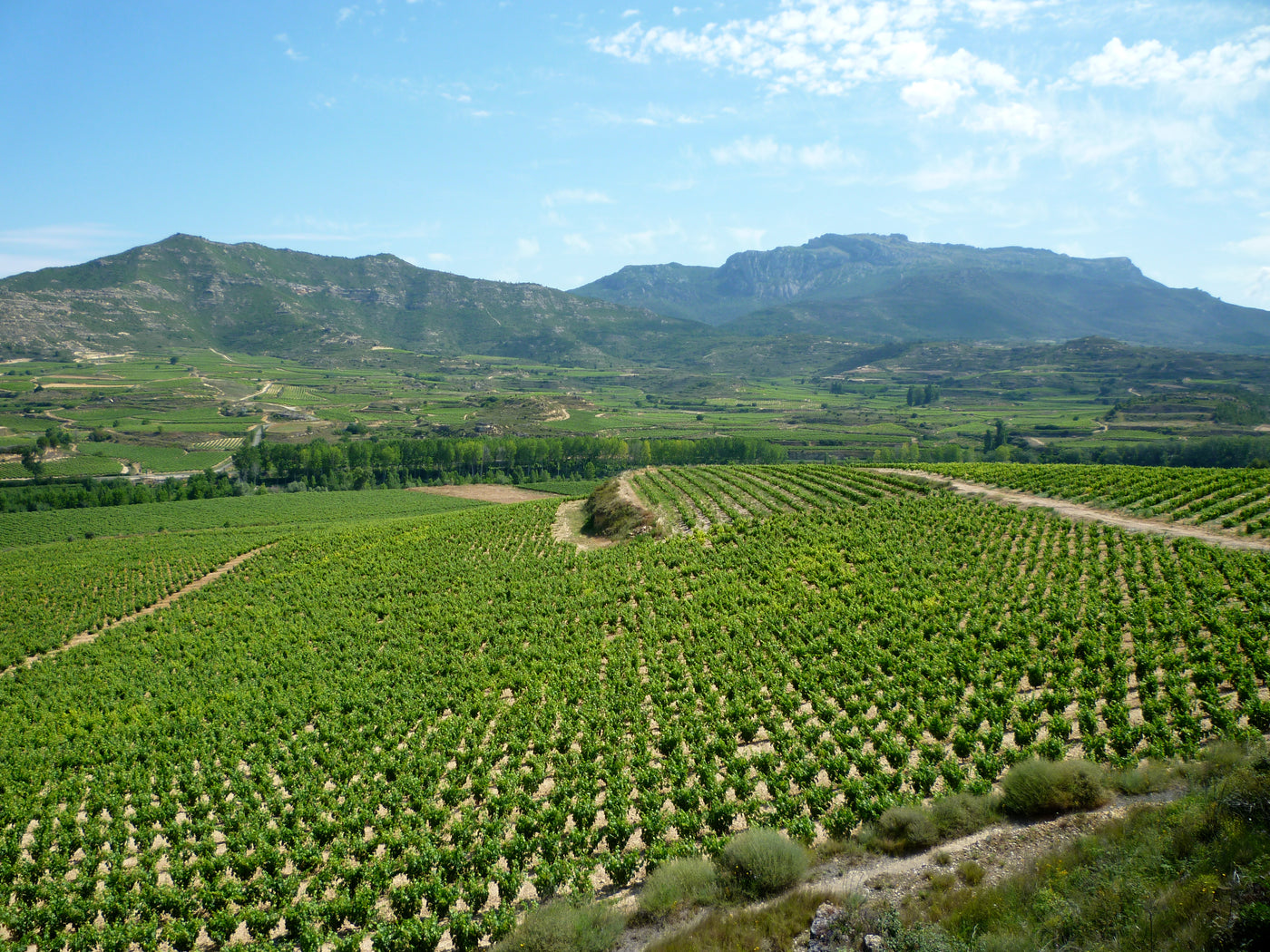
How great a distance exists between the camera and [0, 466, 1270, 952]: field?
1500 centimetres

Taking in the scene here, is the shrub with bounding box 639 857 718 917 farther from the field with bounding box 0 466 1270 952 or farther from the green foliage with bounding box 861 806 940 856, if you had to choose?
the green foliage with bounding box 861 806 940 856

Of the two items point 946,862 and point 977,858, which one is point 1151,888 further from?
point 946,862

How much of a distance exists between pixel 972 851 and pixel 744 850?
179 inches

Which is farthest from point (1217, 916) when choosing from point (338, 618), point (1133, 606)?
point (338, 618)

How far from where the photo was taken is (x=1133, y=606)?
23.6 metres

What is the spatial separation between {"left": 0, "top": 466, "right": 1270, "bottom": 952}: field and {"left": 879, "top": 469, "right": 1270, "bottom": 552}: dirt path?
6.66ft

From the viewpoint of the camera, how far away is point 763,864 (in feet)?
40.2

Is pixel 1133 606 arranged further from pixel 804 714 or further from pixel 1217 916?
pixel 1217 916

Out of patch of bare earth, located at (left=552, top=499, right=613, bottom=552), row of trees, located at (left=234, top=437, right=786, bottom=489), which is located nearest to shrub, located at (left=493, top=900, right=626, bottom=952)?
patch of bare earth, located at (left=552, top=499, right=613, bottom=552)

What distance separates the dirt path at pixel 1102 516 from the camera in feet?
101

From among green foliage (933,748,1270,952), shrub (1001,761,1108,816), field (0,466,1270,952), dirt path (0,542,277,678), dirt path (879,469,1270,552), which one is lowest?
dirt path (0,542,277,678)

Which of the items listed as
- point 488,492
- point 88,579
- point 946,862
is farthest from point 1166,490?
point 488,492

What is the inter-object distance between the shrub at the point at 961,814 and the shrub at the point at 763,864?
3.16 m

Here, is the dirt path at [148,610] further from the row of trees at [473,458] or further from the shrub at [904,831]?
the row of trees at [473,458]
